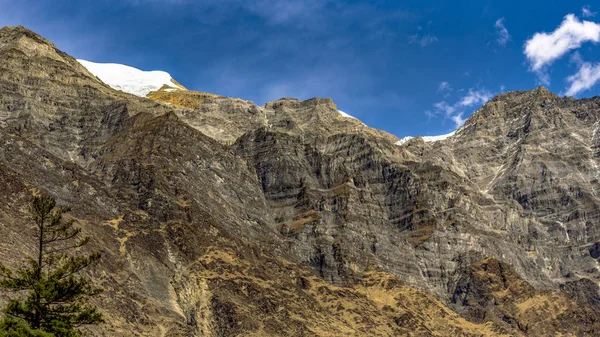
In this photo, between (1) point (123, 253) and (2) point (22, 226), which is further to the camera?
(1) point (123, 253)

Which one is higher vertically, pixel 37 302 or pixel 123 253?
pixel 123 253

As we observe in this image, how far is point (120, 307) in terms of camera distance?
170 m

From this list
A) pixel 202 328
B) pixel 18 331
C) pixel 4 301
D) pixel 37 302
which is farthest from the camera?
pixel 202 328

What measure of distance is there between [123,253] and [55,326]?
13474cm

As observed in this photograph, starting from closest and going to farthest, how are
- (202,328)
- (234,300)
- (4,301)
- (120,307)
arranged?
1. (4,301)
2. (120,307)
3. (202,328)
4. (234,300)

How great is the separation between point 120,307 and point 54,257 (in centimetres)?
10699

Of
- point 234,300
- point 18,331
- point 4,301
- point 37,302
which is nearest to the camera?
point 18,331

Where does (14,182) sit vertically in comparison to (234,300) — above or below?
above

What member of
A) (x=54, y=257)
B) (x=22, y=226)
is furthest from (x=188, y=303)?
(x=54, y=257)

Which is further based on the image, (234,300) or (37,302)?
(234,300)

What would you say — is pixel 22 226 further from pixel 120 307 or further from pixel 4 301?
pixel 4 301

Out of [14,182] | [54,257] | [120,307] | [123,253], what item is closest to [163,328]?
[120,307]

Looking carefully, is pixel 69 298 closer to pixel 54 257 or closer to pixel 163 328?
pixel 54 257

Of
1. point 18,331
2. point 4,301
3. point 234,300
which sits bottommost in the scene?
point 18,331
